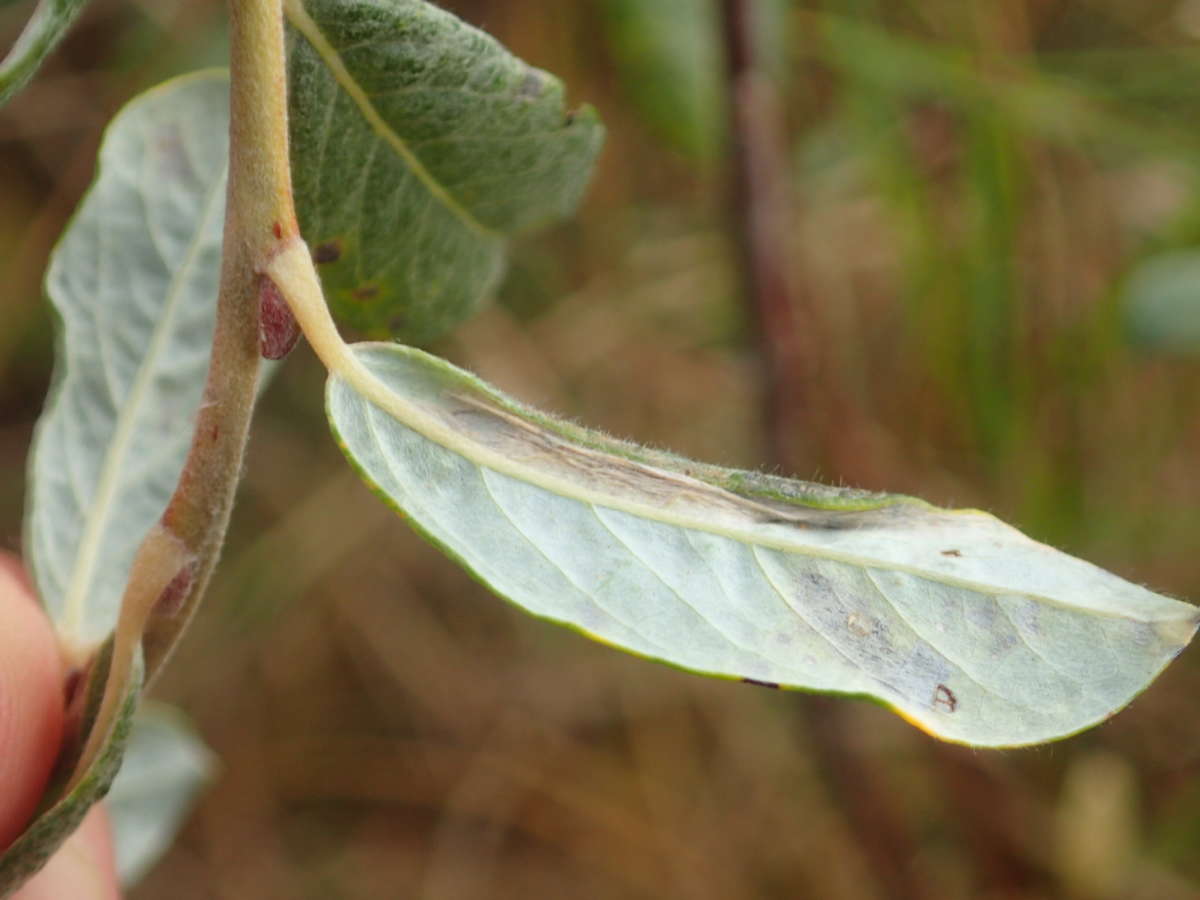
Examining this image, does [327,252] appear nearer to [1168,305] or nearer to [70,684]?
[70,684]

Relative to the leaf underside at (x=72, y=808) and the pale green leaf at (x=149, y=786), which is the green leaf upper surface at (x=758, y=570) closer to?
the leaf underside at (x=72, y=808)

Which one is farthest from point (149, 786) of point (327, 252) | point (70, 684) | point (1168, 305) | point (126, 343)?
point (1168, 305)

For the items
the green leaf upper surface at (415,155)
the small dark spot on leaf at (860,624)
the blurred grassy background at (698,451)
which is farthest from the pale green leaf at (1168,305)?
the small dark spot on leaf at (860,624)

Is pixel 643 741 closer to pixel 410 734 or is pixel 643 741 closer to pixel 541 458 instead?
pixel 410 734

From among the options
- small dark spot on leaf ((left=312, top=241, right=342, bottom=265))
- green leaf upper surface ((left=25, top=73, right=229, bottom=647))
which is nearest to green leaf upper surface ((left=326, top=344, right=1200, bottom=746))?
small dark spot on leaf ((left=312, top=241, right=342, bottom=265))

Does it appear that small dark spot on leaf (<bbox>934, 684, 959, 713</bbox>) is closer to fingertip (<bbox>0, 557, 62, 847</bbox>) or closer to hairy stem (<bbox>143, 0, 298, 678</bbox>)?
hairy stem (<bbox>143, 0, 298, 678</bbox>)

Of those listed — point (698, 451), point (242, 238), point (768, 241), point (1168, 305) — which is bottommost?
point (698, 451)
